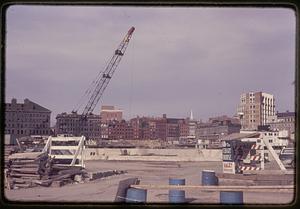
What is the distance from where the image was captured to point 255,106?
2.90m

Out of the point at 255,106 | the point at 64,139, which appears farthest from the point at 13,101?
the point at 255,106

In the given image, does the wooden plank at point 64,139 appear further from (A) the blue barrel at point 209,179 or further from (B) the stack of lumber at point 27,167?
(A) the blue barrel at point 209,179

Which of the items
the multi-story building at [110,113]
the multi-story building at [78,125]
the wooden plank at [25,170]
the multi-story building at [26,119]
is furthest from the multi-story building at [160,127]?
the wooden plank at [25,170]

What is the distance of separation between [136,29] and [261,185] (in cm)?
140

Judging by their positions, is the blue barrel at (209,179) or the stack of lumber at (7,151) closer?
the stack of lumber at (7,151)

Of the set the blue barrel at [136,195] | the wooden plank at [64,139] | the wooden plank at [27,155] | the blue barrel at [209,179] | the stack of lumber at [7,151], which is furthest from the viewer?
the blue barrel at [209,179]

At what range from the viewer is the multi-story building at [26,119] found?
263 cm

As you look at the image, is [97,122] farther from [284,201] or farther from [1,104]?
[284,201]

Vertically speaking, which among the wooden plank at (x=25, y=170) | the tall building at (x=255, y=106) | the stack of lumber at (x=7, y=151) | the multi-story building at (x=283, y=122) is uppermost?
the tall building at (x=255, y=106)

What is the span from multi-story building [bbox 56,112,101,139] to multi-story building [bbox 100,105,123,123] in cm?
8

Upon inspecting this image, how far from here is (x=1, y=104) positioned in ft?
8.48

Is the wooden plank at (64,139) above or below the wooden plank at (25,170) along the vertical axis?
above

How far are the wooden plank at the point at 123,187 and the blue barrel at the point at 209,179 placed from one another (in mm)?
506

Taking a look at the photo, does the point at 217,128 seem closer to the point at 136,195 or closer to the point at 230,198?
the point at 230,198
